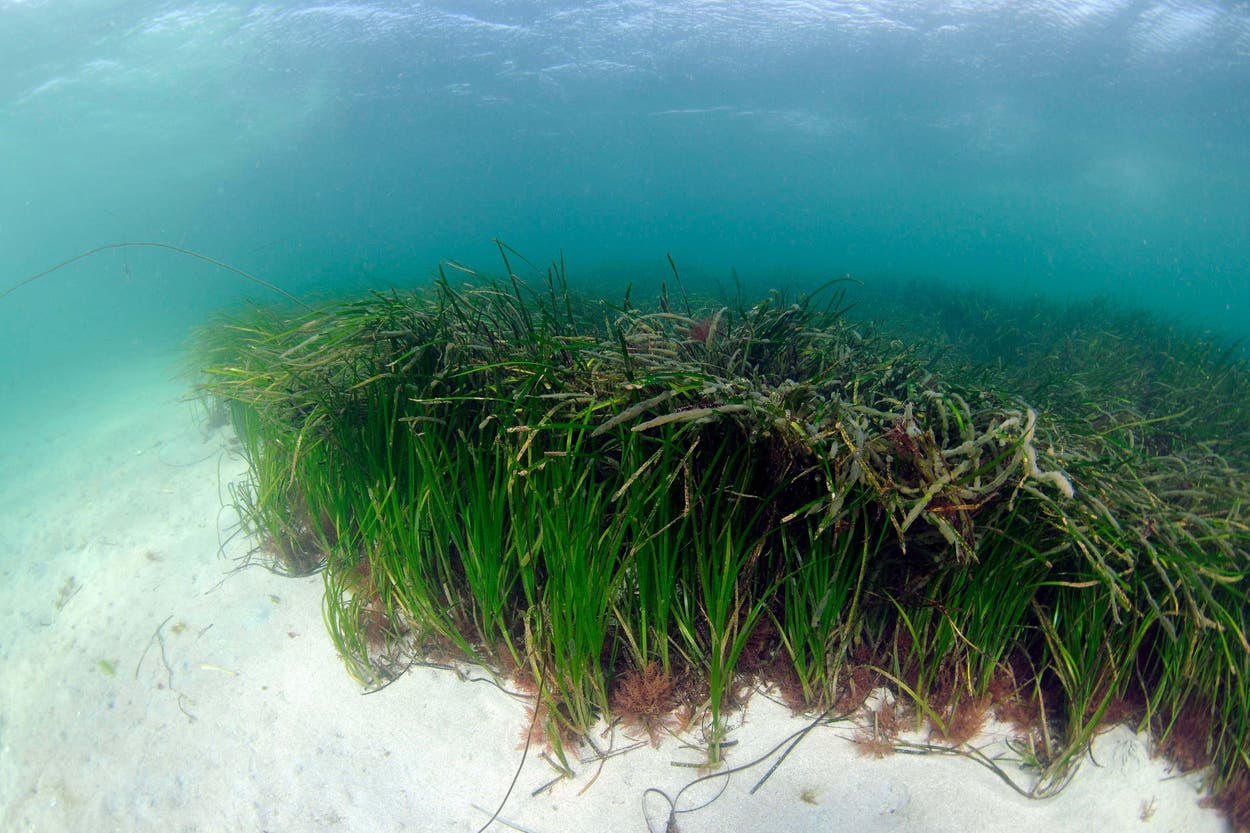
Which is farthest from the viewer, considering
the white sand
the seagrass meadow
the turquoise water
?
the turquoise water

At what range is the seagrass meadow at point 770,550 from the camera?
182 cm

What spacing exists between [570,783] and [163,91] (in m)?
39.9

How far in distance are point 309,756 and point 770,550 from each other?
214 centimetres

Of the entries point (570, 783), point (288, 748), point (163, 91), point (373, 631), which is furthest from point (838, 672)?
point (163, 91)

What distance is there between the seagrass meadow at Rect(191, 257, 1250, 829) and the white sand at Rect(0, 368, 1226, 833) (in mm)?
132

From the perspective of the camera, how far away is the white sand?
1922 mm

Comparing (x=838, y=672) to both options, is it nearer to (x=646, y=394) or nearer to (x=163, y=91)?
(x=646, y=394)

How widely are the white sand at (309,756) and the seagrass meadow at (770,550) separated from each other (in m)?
0.13

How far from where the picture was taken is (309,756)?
2.26 meters

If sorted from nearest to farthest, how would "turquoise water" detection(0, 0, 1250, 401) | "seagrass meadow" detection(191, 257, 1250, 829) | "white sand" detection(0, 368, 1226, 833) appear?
"seagrass meadow" detection(191, 257, 1250, 829)
"white sand" detection(0, 368, 1226, 833)
"turquoise water" detection(0, 0, 1250, 401)

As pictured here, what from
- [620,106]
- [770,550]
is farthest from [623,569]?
[620,106]

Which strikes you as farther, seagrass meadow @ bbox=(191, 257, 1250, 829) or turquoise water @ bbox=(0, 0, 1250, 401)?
turquoise water @ bbox=(0, 0, 1250, 401)

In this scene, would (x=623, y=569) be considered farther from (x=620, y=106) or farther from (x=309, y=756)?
(x=620, y=106)

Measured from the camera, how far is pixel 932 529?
1906mm
